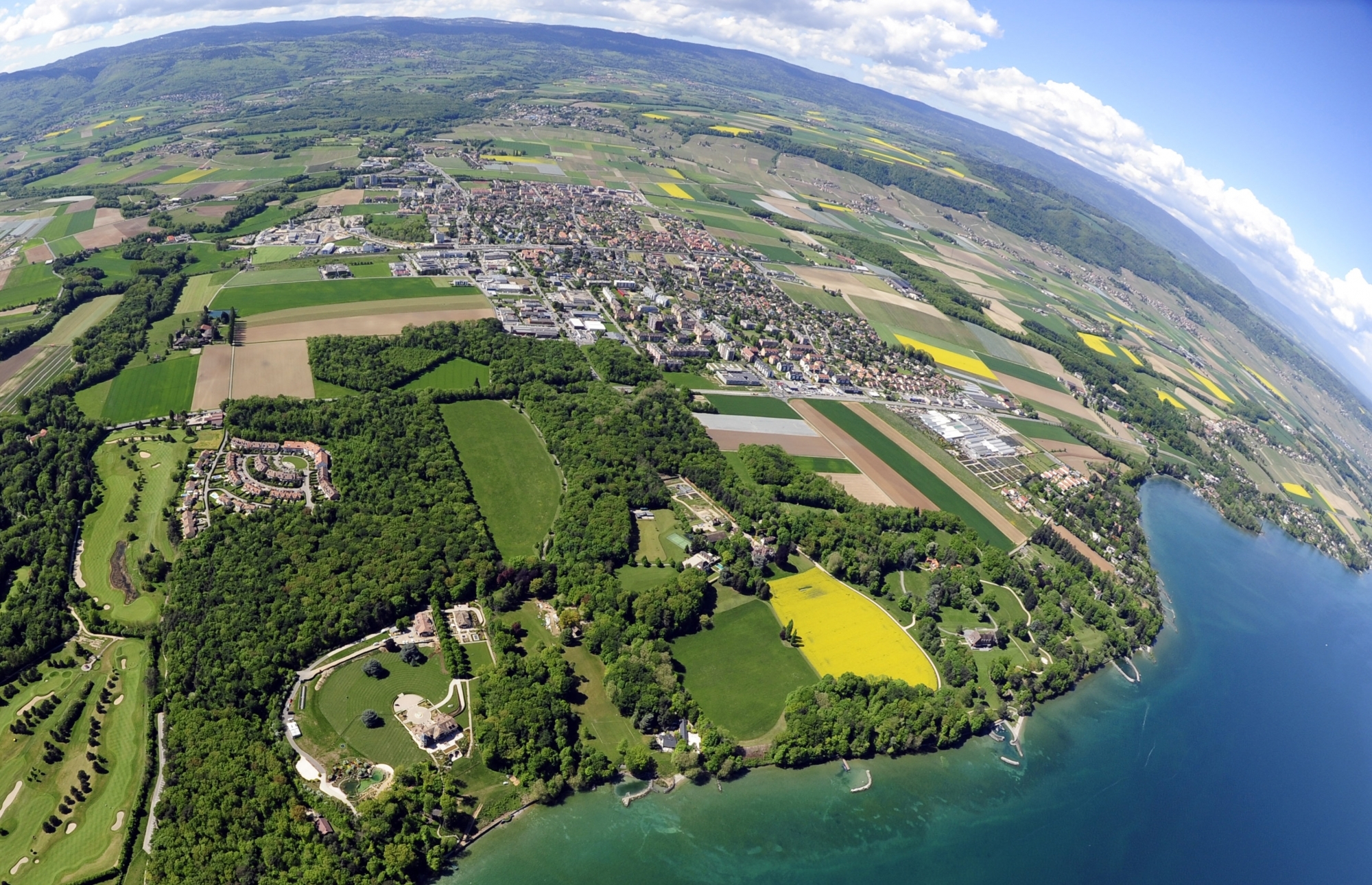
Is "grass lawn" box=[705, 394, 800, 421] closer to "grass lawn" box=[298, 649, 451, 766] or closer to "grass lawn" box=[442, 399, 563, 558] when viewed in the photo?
"grass lawn" box=[442, 399, 563, 558]

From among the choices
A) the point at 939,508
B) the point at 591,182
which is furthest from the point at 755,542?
the point at 591,182

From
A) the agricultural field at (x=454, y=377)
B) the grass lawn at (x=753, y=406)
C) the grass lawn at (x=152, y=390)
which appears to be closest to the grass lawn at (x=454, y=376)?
the agricultural field at (x=454, y=377)

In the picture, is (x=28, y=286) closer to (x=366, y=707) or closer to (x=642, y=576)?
(x=366, y=707)

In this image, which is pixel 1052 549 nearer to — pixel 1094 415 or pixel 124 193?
pixel 1094 415

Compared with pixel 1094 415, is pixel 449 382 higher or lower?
lower

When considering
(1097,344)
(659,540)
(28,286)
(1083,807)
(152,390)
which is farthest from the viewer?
(1097,344)

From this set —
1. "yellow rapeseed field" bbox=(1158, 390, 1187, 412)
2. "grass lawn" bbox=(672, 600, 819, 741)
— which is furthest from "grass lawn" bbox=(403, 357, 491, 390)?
"yellow rapeseed field" bbox=(1158, 390, 1187, 412)

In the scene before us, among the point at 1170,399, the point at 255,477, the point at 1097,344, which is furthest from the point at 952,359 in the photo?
the point at 255,477
